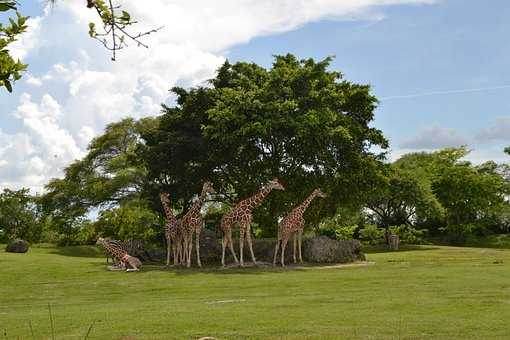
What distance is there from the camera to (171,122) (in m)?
37.3

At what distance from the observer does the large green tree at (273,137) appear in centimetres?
3203

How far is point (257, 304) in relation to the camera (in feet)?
52.0

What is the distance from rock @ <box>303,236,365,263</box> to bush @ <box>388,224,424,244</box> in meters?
28.5

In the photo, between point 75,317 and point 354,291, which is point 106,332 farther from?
point 354,291

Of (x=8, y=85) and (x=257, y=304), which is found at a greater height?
(x=8, y=85)

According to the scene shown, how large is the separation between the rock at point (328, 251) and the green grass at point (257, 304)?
4.69m

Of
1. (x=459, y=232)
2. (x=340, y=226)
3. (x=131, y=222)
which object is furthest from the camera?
(x=340, y=226)

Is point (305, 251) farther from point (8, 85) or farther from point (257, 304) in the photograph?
point (8, 85)

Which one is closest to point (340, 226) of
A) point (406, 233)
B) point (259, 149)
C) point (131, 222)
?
A: point (406, 233)

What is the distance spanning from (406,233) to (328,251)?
30303 millimetres

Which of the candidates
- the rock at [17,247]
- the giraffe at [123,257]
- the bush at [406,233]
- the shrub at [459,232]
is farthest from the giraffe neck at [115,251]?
the shrub at [459,232]

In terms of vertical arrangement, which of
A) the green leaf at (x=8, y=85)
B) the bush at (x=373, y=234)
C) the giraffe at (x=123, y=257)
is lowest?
the giraffe at (x=123, y=257)

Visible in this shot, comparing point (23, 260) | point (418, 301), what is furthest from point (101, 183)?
point (418, 301)

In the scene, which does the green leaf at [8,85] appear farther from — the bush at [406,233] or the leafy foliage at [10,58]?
the bush at [406,233]
